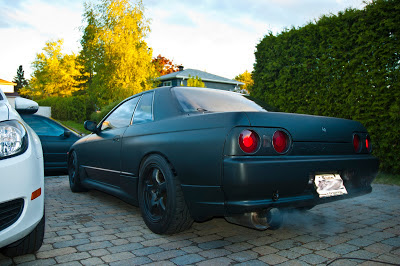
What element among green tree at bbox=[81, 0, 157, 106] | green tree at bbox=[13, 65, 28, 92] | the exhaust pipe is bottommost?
the exhaust pipe

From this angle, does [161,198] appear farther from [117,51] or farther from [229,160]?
[117,51]

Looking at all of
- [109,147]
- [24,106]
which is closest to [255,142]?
[24,106]

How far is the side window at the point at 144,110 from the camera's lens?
3747 mm

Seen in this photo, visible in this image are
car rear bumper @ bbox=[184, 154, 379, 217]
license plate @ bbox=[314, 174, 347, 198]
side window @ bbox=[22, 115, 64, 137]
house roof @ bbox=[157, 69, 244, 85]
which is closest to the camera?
car rear bumper @ bbox=[184, 154, 379, 217]

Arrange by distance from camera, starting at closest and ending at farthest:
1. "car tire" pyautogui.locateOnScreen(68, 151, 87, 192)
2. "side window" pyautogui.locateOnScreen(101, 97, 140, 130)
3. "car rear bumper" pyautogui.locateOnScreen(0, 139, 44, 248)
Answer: "car rear bumper" pyautogui.locateOnScreen(0, 139, 44, 248), "side window" pyautogui.locateOnScreen(101, 97, 140, 130), "car tire" pyautogui.locateOnScreen(68, 151, 87, 192)

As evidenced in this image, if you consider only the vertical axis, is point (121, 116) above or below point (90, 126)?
above

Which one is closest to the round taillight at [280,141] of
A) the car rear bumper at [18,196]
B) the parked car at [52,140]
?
the car rear bumper at [18,196]

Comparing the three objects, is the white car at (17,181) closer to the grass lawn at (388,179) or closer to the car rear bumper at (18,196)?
the car rear bumper at (18,196)

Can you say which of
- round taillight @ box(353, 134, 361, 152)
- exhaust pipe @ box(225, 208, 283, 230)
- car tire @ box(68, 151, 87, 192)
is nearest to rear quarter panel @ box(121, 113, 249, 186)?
exhaust pipe @ box(225, 208, 283, 230)

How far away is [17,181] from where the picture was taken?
2248 mm

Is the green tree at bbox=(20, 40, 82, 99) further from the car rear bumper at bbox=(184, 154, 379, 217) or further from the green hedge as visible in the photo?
the car rear bumper at bbox=(184, 154, 379, 217)

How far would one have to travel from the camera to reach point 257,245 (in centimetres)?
304

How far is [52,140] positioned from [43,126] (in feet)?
1.49

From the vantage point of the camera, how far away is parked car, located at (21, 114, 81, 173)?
739 cm
